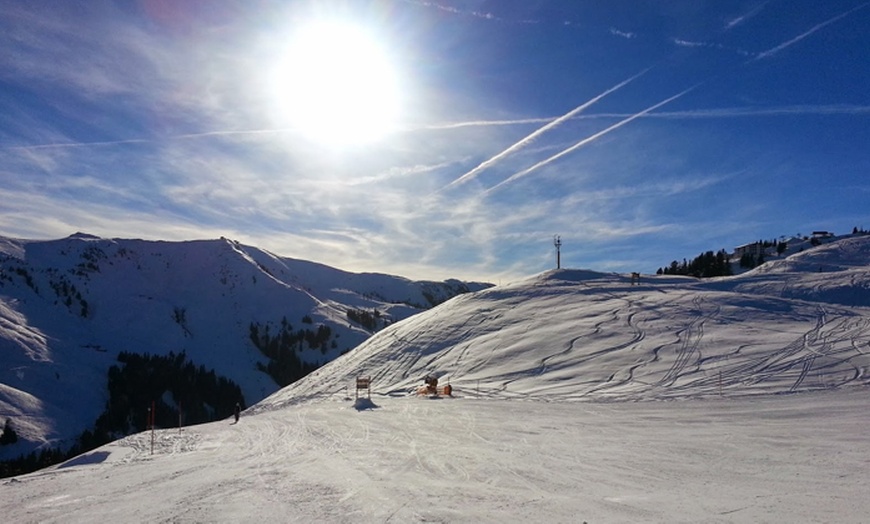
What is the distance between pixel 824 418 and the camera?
16453 mm

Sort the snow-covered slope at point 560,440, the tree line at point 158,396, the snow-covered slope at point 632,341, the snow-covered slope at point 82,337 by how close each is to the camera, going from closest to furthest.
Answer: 1. the snow-covered slope at point 560,440
2. the snow-covered slope at point 632,341
3. the snow-covered slope at point 82,337
4. the tree line at point 158,396

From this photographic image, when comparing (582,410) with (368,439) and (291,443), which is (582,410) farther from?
A: (291,443)

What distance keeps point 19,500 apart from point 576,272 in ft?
188

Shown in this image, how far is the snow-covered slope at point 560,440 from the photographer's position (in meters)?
8.84

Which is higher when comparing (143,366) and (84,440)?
(143,366)

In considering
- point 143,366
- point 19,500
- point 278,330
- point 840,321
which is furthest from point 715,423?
point 278,330

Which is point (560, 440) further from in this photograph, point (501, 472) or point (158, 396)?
point (158, 396)

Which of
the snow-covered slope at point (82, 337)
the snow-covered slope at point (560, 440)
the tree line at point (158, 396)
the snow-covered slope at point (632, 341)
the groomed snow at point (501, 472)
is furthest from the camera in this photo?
the tree line at point (158, 396)

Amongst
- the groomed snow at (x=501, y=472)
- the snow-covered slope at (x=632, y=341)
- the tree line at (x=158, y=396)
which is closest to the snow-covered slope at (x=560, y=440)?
the groomed snow at (x=501, y=472)

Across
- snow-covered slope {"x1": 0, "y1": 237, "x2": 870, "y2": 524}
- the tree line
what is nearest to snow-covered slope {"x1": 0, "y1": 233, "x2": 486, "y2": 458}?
the tree line

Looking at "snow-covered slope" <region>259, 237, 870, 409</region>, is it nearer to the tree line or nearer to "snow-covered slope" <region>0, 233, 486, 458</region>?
the tree line

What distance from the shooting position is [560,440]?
49.5 ft

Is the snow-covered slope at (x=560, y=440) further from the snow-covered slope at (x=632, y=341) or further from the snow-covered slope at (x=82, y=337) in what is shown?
the snow-covered slope at (x=82, y=337)

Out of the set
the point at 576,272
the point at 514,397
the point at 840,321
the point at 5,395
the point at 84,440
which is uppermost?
the point at 576,272
